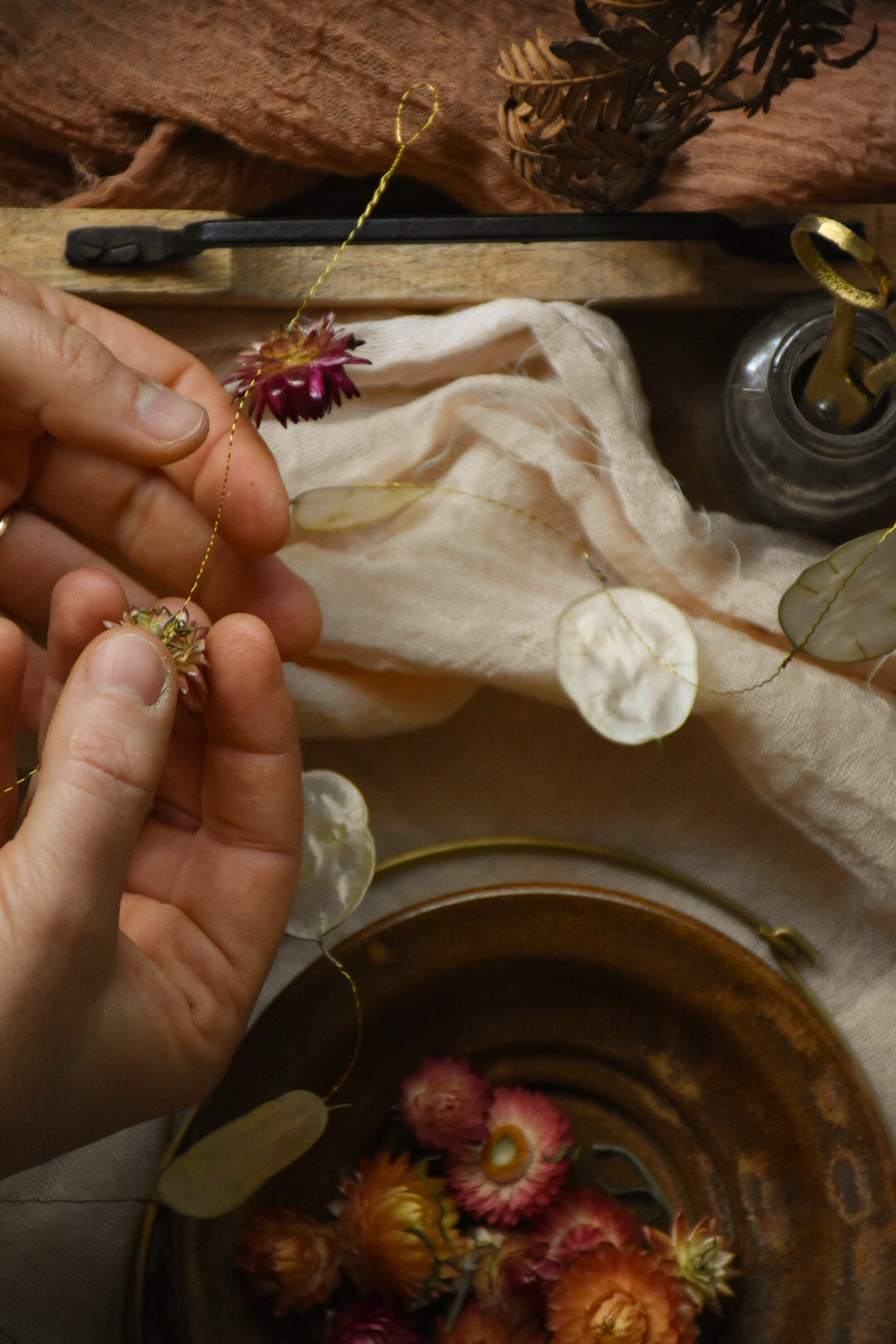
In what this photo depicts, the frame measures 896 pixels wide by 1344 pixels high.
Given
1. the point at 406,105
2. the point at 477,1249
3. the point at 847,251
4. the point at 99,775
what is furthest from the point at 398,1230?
the point at 406,105

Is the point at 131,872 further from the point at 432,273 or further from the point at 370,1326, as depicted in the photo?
the point at 432,273

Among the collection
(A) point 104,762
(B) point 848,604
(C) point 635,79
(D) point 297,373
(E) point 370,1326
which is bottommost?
(E) point 370,1326

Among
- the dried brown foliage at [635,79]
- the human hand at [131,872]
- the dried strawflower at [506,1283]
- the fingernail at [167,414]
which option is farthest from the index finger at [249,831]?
the dried brown foliage at [635,79]

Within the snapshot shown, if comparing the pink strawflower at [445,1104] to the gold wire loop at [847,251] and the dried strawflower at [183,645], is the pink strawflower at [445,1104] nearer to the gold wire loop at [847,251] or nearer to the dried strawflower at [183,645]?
the dried strawflower at [183,645]

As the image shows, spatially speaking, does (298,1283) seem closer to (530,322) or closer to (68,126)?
(530,322)

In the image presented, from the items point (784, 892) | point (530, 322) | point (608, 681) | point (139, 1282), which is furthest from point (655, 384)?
point (139, 1282)
